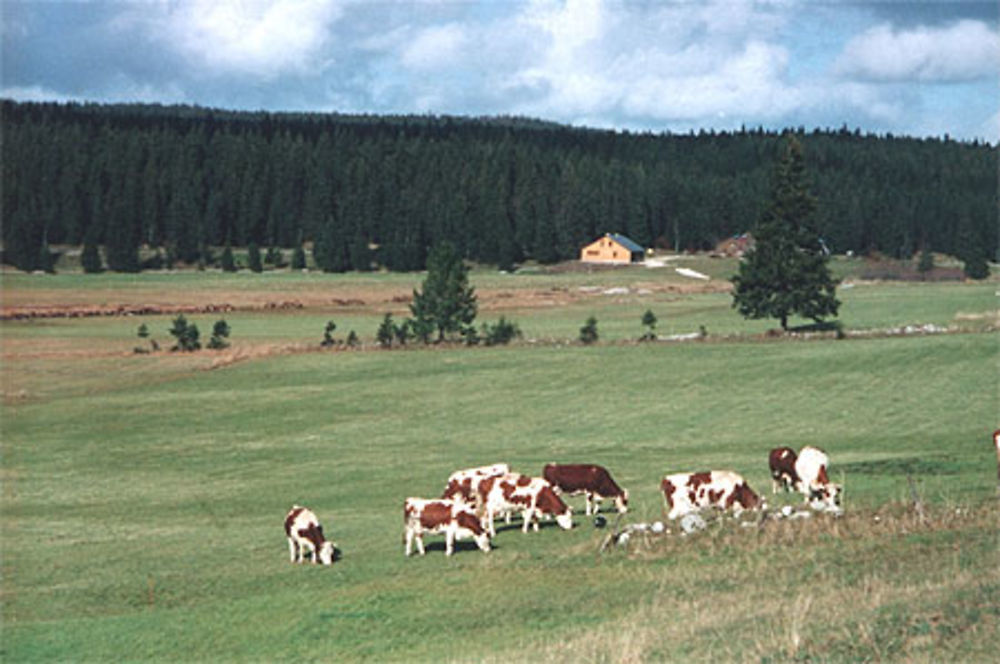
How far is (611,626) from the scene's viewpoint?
71.2 ft

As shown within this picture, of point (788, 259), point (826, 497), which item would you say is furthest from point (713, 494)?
point (788, 259)

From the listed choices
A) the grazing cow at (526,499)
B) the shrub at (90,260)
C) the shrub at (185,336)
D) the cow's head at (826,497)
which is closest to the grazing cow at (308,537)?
the grazing cow at (526,499)

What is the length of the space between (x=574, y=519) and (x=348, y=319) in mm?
86946

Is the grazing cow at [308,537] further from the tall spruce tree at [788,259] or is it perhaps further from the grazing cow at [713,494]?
the tall spruce tree at [788,259]

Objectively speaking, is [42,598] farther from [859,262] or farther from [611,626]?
[859,262]

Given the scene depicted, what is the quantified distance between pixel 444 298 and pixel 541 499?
58423mm

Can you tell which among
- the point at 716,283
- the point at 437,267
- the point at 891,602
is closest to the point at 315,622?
the point at 891,602

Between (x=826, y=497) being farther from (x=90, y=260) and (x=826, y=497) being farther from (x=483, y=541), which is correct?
(x=90, y=260)

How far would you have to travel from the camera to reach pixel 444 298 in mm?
89750

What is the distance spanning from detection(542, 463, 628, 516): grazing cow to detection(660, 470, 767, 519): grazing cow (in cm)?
227

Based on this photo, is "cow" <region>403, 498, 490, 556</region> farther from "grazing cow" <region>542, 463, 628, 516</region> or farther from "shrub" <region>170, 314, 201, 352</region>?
"shrub" <region>170, 314, 201, 352</region>

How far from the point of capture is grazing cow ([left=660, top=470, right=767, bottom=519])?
31531mm

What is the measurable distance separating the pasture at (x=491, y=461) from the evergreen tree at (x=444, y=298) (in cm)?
460

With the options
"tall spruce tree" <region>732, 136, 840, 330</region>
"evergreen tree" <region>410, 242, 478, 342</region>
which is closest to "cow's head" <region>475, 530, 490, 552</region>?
"evergreen tree" <region>410, 242, 478, 342</region>
